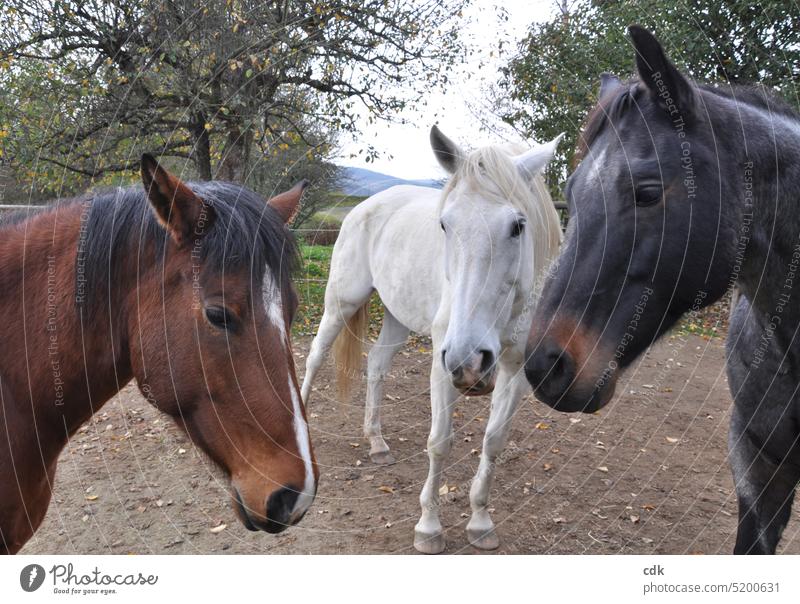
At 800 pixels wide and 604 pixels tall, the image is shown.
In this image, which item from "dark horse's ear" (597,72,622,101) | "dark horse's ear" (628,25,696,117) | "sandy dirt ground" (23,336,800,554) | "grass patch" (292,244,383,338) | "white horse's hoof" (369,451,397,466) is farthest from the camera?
"grass patch" (292,244,383,338)

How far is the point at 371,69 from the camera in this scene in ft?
14.8

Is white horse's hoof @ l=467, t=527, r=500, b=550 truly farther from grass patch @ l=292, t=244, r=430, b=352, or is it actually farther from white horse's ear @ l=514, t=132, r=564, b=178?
grass patch @ l=292, t=244, r=430, b=352

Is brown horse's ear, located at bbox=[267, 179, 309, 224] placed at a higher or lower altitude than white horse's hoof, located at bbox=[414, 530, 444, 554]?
higher

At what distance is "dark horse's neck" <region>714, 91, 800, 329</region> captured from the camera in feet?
5.87

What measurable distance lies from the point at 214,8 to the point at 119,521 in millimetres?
4670

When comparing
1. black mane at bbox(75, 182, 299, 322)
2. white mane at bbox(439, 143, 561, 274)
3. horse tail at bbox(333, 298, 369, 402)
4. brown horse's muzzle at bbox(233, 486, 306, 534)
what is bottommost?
horse tail at bbox(333, 298, 369, 402)

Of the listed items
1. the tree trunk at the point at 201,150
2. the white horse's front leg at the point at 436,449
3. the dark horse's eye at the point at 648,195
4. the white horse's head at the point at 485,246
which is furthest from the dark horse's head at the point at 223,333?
Result: the tree trunk at the point at 201,150

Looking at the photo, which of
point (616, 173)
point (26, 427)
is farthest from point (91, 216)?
point (616, 173)

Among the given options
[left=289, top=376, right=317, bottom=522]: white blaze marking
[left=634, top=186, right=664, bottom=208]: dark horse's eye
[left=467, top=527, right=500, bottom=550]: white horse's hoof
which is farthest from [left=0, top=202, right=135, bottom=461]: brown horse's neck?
[left=467, top=527, right=500, bottom=550]: white horse's hoof

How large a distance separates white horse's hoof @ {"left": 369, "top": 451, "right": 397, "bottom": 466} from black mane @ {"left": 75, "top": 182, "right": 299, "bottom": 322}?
142 inches

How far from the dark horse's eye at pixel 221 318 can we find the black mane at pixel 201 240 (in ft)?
0.46

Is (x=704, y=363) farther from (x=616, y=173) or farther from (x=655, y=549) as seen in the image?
(x=616, y=173)

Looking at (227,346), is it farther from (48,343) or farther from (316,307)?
(316,307)

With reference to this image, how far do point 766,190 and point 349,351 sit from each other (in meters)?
4.23
